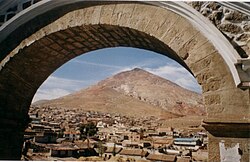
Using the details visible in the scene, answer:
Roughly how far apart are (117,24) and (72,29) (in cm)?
39

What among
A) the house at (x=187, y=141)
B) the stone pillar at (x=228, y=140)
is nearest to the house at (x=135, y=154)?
the house at (x=187, y=141)

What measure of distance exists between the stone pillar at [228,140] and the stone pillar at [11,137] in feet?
5.73

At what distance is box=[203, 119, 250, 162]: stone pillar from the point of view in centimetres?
185

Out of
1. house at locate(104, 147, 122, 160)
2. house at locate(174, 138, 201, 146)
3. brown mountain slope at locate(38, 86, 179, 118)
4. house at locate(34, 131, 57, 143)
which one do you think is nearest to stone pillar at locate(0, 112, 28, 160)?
house at locate(34, 131, 57, 143)

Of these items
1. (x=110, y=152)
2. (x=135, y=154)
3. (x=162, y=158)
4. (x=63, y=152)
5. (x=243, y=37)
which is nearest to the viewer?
(x=243, y=37)

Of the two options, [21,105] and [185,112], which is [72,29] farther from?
[185,112]

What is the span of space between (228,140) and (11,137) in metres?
1.96

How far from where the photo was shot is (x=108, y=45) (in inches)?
118

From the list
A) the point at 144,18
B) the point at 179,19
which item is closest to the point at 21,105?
the point at 144,18

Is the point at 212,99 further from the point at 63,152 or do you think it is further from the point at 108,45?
the point at 63,152

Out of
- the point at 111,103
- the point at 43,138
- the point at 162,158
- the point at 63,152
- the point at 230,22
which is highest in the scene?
the point at 111,103

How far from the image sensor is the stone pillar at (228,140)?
1.85m

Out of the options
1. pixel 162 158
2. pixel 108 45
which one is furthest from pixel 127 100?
pixel 108 45

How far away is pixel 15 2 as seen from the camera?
2627mm
